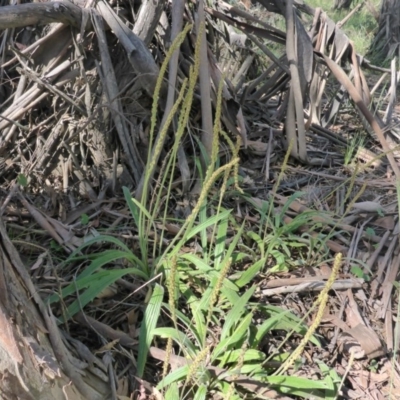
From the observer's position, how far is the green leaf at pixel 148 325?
1560 mm

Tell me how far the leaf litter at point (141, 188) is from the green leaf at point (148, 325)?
0.14ft

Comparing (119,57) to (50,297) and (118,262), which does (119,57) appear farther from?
(50,297)

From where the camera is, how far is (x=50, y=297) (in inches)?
63.5

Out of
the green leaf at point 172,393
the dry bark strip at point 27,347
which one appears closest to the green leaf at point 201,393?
the green leaf at point 172,393

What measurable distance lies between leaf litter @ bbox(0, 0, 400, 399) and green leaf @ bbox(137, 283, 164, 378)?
0.04 m

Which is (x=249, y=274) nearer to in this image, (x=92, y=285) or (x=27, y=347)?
(x=92, y=285)

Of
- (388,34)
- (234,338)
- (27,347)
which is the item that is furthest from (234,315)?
(388,34)

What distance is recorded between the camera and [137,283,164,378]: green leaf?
5.12ft

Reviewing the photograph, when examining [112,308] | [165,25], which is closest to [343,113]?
[165,25]

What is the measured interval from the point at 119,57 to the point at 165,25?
0.30 meters

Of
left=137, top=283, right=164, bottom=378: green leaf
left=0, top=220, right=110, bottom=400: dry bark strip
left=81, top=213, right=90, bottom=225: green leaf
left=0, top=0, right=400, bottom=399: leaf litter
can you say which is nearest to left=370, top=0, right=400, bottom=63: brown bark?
left=0, top=0, right=400, bottom=399: leaf litter

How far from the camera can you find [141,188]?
211cm

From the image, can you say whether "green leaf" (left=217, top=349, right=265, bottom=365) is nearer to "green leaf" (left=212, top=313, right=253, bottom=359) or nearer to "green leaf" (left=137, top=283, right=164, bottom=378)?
"green leaf" (left=212, top=313, right=253, bottom=359)

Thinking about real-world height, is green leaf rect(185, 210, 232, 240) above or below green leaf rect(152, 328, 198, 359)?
above
